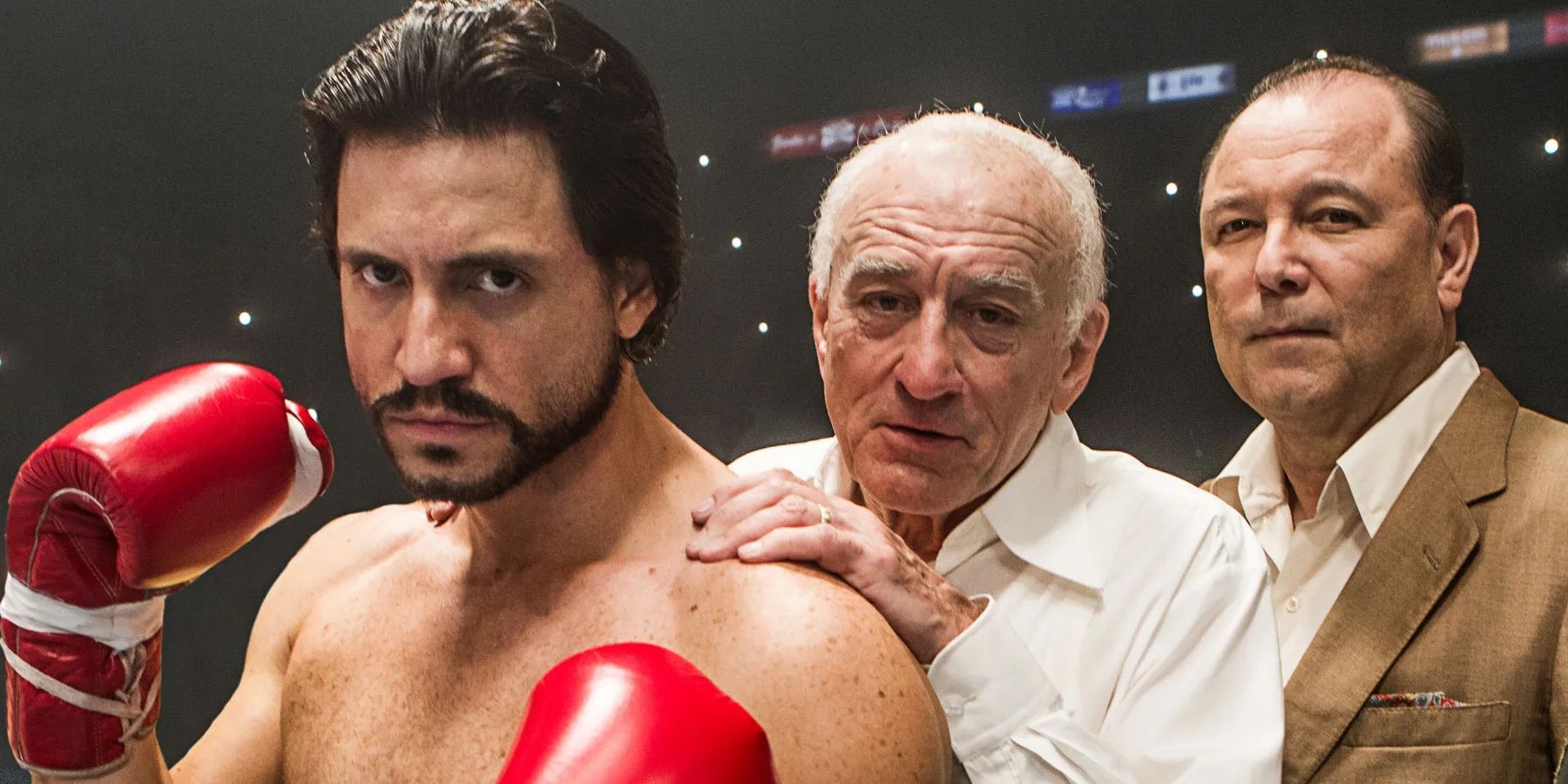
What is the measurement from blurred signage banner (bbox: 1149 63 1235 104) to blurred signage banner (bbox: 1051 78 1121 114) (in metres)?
0.07

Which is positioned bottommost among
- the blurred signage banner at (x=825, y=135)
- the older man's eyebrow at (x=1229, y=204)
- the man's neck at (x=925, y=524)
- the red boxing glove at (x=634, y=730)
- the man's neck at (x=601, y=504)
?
the man's neck at (x=925, y=524)

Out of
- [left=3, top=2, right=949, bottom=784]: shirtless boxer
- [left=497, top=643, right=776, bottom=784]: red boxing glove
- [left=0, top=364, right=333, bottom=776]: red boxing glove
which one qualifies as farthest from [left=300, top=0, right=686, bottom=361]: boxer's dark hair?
[left=497, top=643, right=776, bottom=784]: red boxing glove

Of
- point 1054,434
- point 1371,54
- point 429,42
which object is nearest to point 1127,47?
point 1371,54

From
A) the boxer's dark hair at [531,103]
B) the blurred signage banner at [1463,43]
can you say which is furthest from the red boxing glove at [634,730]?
the blurred signage banner at [1463,43]

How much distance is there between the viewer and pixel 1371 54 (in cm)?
238

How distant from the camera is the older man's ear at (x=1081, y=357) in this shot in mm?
1953

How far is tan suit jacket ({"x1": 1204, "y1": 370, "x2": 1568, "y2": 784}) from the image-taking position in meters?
1.90

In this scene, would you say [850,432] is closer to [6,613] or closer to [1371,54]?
[6,613]

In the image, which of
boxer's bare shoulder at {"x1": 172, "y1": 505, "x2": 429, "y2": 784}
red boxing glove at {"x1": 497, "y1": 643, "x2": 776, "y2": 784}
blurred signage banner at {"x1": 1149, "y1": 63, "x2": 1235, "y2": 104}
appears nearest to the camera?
red boxing glove at {"x1": 497, "y1": 643, "x2": 776, "y2": 784}

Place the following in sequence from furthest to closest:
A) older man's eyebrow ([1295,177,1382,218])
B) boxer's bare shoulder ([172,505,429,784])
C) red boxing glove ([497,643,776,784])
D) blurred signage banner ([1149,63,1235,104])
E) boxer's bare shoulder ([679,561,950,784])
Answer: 1. blurred signage banner ([1149,63,1235,104])
2. older man's eyebrow ([1295,177,1382,218])
3. boxer's bare shoulder ([172,505,429,784])
4. boxer's bare shoulder ([679,561,950,784])
5. red boxing glove ([497,643,776,784])

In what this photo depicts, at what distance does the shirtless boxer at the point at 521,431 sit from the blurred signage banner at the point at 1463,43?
164 cm

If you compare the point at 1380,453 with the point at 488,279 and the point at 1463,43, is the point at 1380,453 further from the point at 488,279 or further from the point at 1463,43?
the point at 488,279

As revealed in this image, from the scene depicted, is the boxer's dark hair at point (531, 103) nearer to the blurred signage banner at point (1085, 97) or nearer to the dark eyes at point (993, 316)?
the dark eyes at point (993, 316)

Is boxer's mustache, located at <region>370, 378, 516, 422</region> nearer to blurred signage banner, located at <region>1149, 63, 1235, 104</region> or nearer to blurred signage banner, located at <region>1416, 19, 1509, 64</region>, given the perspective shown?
blurred signage banner, located at <region>1149, 63, 1235, 104</region>
